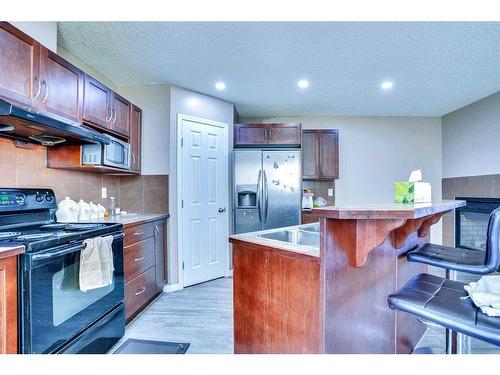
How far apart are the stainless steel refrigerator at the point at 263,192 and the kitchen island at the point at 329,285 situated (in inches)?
77.9

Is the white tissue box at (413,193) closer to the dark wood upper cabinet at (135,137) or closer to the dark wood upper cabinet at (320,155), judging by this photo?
the dark wood upper cabinet at (135,137)

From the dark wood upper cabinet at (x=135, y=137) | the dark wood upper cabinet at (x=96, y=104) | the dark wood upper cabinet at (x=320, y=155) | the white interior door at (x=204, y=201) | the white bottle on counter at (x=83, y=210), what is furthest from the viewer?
the dark wood upper cabinet at (x=320, y=155)

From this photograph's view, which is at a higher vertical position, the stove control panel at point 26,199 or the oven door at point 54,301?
the stove control panel at point 26,199

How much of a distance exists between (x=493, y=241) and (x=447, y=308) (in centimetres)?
47

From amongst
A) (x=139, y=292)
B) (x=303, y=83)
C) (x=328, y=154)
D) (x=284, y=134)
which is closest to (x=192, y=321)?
(x=139, y=292)

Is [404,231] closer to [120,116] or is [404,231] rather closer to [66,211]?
[66,211]

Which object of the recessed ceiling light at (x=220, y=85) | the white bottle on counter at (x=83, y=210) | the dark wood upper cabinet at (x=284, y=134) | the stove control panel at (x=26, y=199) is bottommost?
the white bottle on counter at (x=83, y=210)

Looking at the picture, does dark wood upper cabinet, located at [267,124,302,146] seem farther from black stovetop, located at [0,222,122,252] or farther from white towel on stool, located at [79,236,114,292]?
white towel on stool, located at [79,236,114,292]

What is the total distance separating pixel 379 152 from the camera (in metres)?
4.76

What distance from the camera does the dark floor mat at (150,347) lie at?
1.90 metres

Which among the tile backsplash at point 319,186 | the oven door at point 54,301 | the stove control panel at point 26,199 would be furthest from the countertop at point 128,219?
the tile backsplash at point 319,186

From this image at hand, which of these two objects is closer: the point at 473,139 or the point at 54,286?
the point at 54,286

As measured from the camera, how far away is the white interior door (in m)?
3.32
